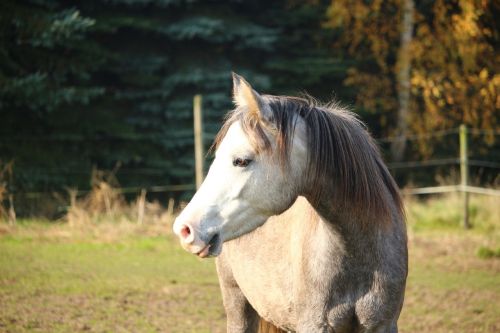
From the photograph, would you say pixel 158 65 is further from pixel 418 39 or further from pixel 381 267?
pixel 381 267

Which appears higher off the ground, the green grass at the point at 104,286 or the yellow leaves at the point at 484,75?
the yellow leaves at the point at 484,75

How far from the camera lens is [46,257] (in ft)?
28.7

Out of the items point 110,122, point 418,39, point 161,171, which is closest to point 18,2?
point 110,122

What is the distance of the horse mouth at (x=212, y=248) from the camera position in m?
2.85

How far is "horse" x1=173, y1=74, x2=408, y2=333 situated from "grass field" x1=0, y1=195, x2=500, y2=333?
2.42 metres

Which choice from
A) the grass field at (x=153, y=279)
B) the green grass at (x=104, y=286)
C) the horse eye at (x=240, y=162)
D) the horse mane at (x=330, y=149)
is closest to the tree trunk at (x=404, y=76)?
the grass field at (x=153, y=279)

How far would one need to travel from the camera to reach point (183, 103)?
1386 centimetres

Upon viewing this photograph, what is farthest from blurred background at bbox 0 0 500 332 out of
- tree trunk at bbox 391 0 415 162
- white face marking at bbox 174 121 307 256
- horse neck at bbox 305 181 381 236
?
white face marking at bbox 174 121 307 256

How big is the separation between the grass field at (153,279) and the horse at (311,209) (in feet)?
7.94

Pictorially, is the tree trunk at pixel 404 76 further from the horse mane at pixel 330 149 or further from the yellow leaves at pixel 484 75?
the horse mane at pixel 330 149

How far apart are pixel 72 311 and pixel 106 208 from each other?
5429 mm

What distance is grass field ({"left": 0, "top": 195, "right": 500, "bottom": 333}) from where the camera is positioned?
19.0ft

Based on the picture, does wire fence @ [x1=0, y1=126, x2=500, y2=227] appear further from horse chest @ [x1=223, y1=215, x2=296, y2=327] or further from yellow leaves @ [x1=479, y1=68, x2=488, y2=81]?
horse chest @ [x1=223, y1=215, x2=296, y2=327]

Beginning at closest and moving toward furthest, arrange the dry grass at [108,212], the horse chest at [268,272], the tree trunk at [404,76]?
the horse chest at [268,272] → the dry grass at [108,212] → the tree trunk at [404,76]
